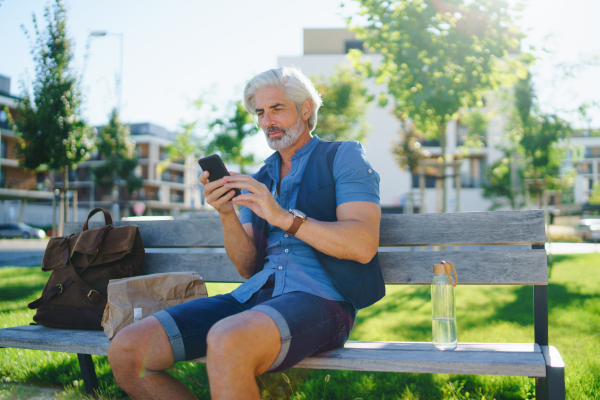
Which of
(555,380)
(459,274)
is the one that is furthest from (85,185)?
(555,380)

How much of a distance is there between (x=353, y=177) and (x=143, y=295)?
51.0 inches

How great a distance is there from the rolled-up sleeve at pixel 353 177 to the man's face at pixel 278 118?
333mm

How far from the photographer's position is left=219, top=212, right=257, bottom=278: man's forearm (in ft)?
8.43

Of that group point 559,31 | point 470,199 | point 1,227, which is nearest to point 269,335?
point 559,31

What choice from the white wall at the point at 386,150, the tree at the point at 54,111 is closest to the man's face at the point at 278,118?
the tree at the point at 54,111

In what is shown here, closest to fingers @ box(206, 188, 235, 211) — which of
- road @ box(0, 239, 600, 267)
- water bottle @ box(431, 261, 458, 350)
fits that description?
water bottle @ box(431, 261, 458, 350)

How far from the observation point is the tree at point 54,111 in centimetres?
1255

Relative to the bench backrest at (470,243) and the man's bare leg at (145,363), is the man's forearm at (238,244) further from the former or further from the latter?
the man's bare leg at (145,363)

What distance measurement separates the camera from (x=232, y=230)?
2.60 m

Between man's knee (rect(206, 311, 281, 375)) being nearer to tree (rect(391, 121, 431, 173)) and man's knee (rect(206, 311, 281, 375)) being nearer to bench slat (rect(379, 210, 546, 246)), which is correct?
bench slat (rect(379, 210, 546, 246))

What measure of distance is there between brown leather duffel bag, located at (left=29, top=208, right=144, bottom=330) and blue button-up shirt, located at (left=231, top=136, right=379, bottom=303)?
0.91 metres

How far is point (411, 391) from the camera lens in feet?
9.77

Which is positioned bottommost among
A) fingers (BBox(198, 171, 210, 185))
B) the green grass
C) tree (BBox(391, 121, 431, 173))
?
the green grass

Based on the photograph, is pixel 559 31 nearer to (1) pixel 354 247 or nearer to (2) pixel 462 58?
(2) pixel 462 58
